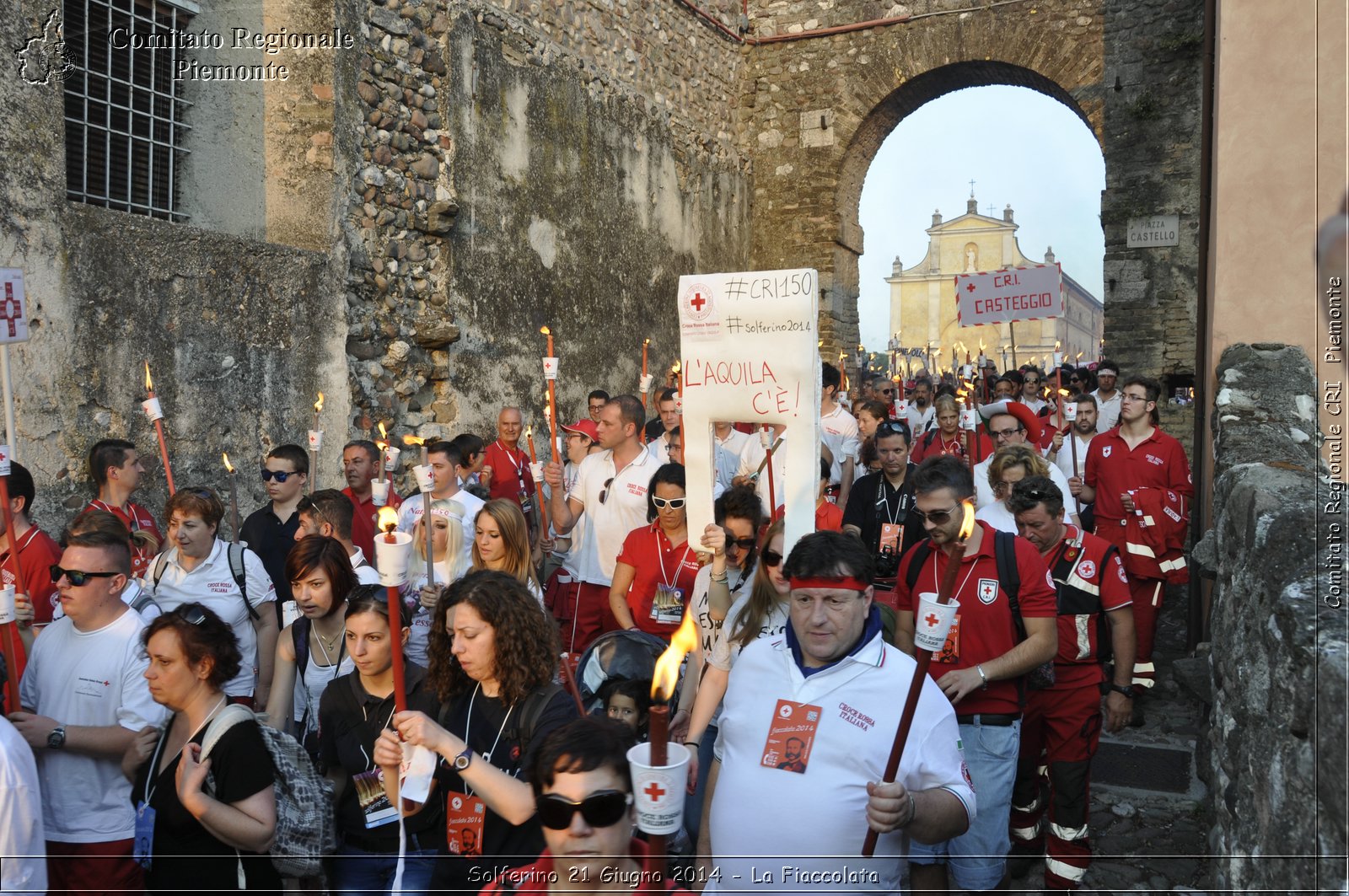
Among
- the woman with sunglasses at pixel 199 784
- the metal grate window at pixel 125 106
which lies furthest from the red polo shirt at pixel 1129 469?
the metal grate window at pixel 125 106

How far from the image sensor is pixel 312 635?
4.35m

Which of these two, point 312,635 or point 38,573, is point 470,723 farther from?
point 38,573

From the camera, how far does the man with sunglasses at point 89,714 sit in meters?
3.70

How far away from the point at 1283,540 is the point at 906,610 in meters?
1.70

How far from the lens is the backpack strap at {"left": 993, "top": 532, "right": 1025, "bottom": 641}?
4.37 m

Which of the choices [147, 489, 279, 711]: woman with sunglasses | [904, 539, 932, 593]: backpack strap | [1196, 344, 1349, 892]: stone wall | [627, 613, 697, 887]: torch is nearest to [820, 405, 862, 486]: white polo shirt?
[1196, 344, 1349, 892]: stone wall

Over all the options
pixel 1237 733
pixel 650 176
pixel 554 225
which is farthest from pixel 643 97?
pixel 1237 733

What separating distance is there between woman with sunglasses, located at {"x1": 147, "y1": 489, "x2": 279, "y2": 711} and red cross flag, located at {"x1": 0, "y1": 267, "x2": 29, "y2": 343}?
95 cm

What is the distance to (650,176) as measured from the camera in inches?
572

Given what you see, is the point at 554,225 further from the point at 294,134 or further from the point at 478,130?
the point at 294,134

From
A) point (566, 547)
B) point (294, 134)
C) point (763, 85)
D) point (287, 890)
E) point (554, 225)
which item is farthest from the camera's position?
point (763, 85)

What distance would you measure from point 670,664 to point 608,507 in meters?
4.36

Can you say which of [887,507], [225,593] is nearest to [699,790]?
[225,593]

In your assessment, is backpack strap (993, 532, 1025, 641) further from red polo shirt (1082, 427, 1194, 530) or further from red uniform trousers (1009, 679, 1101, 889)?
red polo shirt (1082, 427, 1194, 530)
